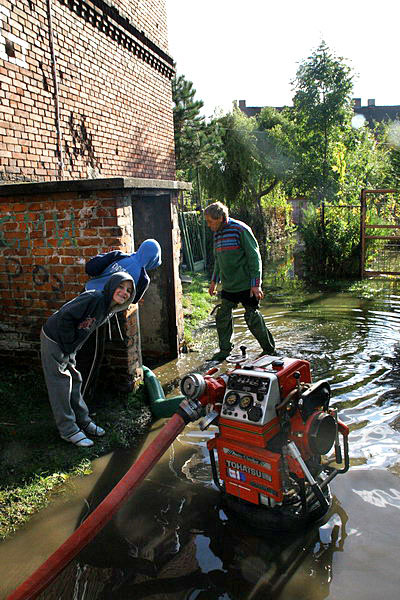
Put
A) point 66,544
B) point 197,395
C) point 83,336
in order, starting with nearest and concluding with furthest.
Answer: point 66,544 < point 197,395 < point 83,336

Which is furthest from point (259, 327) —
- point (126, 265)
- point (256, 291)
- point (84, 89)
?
point (84, 89)

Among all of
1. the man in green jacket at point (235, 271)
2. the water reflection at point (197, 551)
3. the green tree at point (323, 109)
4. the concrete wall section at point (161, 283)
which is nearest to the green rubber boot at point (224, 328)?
the man in green jacket at point (235, 271)

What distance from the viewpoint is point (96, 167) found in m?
7.59

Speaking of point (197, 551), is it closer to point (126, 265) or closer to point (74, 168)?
point (126, 265)

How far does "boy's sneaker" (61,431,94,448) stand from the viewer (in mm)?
3992

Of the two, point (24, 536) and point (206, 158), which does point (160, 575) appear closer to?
point (24, 536)

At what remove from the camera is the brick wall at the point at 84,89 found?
5.76m

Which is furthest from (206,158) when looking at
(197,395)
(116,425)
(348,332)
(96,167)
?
(197,395)

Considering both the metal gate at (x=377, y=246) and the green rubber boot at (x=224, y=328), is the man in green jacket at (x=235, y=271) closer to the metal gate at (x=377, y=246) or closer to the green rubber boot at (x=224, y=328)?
the green rubber boot at (x=224, y=328)

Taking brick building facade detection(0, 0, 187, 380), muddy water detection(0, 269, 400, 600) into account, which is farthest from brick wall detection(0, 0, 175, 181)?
muddy water detection(0, 269, 400, 600)

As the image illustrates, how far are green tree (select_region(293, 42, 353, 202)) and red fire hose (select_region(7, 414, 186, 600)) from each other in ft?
46.2

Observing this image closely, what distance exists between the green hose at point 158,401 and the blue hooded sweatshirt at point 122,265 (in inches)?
42.2

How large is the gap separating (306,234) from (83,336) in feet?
31.2

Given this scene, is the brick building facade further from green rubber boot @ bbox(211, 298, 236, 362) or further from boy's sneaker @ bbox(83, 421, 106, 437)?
boy's sneaker @ bbox(83, 421, 106, 437)
